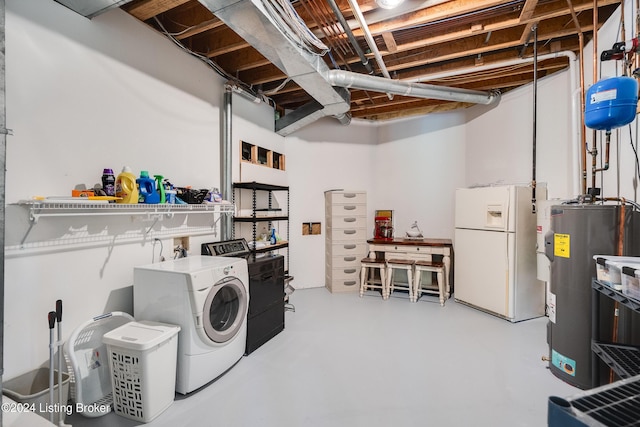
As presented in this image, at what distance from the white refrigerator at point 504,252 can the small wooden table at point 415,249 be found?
336 millimetres

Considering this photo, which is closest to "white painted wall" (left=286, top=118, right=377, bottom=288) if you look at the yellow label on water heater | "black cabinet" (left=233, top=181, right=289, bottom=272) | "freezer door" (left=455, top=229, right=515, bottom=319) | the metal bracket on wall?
"black cabinet" (left=233, top=181, right=289, bottom=272)

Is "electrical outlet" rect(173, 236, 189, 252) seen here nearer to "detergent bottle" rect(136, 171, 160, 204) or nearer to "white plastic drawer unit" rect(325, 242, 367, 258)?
"detergent bottle" rect(136, 171, 160, 204)

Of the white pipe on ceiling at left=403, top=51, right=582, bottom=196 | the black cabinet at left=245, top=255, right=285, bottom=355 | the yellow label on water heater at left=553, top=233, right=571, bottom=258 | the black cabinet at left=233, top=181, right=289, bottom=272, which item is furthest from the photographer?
the black cabinet at left=233, top=181, right=289, bottom=272

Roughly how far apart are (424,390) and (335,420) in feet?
2.24

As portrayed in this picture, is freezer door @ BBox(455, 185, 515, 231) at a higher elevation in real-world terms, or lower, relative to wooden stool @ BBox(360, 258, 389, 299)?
higher

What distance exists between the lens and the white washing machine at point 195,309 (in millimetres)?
1842

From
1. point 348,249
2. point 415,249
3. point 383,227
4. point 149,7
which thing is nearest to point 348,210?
point 348,249

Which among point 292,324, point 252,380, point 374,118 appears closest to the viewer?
point 252,380

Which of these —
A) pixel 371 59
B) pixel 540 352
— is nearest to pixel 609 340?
pixel 540 352

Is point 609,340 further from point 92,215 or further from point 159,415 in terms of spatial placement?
point 92,215

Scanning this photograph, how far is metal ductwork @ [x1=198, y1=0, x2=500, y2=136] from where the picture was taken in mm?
1863

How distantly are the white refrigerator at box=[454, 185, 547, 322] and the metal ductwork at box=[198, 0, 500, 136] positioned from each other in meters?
1.38

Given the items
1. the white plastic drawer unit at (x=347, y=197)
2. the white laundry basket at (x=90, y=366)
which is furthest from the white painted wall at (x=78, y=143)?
the white plastic drawer unit at (x=347, y=197)

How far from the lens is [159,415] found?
1683mm
